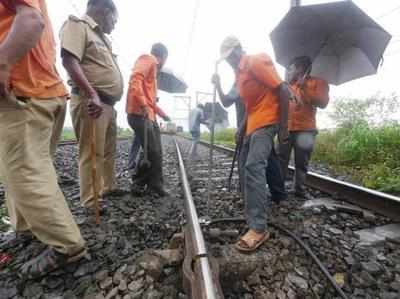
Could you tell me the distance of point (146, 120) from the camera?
3.22 metres

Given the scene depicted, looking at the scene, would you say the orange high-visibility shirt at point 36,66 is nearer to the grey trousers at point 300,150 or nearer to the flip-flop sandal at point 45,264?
the flip-flop sandal at point 45,264

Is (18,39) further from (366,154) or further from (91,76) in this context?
(366,154)

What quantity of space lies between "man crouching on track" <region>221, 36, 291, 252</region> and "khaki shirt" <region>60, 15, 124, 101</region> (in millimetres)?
1167

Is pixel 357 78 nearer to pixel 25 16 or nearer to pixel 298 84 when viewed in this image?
pixel 298 84

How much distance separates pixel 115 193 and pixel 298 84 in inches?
103

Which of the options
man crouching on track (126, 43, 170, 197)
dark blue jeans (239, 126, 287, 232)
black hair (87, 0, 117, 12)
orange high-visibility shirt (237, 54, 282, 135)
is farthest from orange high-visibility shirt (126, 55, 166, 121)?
dark blue jeans (239, 126, 287, 232)

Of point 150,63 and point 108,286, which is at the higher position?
point 150,63

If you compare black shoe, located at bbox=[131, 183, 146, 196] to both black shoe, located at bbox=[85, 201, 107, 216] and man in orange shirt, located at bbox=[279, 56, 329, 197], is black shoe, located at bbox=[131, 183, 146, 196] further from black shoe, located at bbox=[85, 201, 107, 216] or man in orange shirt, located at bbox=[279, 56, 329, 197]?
man in orange shirt, located at bbox=[279, 56, 329, 197]

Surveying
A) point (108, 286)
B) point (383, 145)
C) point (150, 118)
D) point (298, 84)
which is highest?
point (298, 84)

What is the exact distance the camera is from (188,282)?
132cm

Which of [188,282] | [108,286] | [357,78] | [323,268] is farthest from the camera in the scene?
[357,78]

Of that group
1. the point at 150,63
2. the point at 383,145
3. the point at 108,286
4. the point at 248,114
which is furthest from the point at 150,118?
the point at 383,145

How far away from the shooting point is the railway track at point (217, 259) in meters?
1.43

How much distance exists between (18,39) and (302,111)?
2820 millimetres
